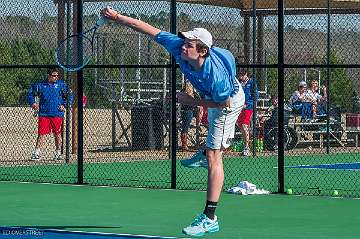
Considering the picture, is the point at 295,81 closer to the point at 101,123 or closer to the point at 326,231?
the point at 101,123

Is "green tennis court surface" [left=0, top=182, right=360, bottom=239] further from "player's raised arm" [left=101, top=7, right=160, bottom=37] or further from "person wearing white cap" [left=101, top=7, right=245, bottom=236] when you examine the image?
"player's raised arm" [left=101, top=7, right=160, bottom=37]

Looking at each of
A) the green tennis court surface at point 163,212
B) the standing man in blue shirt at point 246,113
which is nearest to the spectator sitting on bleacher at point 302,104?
the standing man in blue shirt at point 246,113

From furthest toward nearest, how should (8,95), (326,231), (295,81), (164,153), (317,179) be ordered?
(8,95), (295,81), (164,153), (317,179), (326,231)

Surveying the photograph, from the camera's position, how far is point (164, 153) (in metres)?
22.4

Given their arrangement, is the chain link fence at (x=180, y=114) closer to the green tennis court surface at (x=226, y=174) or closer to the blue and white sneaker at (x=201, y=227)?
the green tennis court surface at (x=226, y=174)

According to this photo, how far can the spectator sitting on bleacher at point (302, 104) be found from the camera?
24.2 m

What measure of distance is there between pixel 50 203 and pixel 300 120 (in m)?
11.6

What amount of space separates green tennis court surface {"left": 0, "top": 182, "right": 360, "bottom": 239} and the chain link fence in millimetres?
914

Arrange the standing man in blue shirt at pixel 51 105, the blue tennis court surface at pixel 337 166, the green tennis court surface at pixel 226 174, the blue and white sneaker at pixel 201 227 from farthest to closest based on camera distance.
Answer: the standing man in blue shirt at pixel 51 105
the blue tennis court surface at pixel 337 166
the green tennis court surface at pixel 226 174
the blue and white sneaker at pixel 201 227

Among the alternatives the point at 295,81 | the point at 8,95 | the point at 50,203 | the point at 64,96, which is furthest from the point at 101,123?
the point at 50,203

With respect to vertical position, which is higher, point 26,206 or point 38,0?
point 38,0

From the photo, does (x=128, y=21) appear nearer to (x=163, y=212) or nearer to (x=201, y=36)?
(x=201, y=36)

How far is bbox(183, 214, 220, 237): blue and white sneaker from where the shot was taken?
1065cm

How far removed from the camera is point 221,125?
11.2 metres
